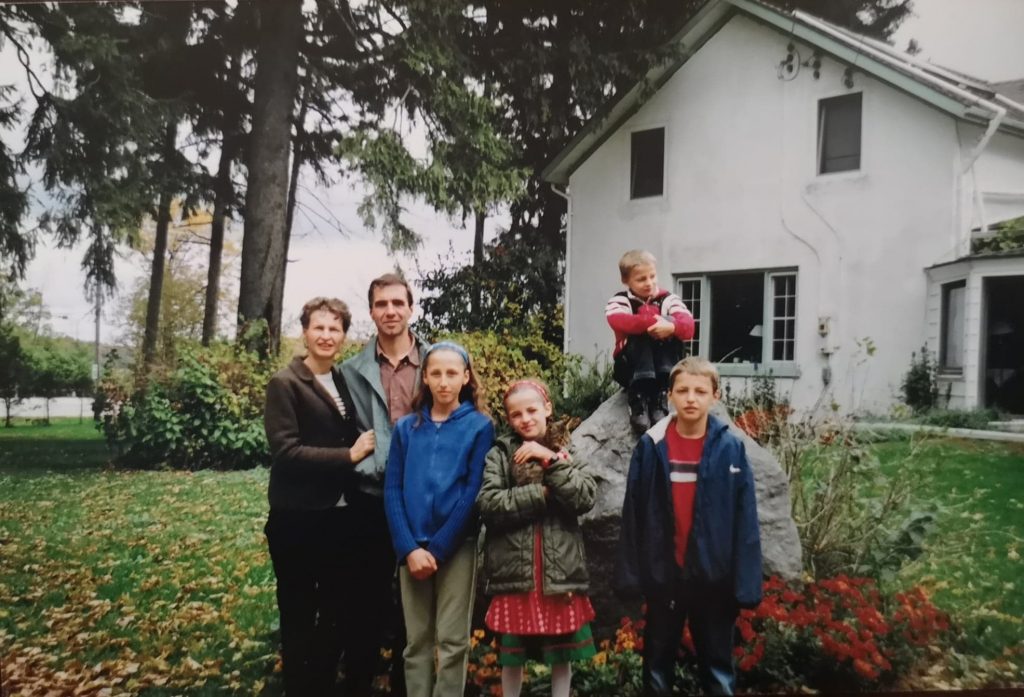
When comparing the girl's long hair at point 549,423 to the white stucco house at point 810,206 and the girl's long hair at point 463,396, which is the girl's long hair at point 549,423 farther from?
the white stucco house at point 810,206

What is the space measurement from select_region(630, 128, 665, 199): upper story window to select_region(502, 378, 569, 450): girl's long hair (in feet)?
3.78

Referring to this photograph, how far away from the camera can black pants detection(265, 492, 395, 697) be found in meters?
3.01

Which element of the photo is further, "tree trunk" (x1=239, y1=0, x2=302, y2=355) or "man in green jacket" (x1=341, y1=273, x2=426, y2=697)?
"tree trunk" (x1=239, y1=0, x2=302, y2=355)

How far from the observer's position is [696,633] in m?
3.01

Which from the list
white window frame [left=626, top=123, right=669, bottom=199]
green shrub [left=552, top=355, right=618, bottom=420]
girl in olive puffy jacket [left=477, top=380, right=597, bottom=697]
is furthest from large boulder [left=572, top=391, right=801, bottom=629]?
white window frame [left=626, top=123, right=669, bottom=199]

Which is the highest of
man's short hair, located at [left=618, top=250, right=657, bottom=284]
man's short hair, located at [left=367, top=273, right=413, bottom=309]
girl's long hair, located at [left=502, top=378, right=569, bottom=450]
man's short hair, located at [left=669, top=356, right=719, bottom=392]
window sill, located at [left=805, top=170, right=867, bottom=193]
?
window sill, located at [left=805, top=170, right=867, bottom=193]

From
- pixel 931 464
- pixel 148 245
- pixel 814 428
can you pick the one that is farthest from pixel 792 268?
pixel 148 245

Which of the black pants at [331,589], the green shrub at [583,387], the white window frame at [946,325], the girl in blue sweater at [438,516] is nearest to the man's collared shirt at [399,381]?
the girl in blue sweater at [438,516]

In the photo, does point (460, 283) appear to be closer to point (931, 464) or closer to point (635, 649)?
point (635, 649)

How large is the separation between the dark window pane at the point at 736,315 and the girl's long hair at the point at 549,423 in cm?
75

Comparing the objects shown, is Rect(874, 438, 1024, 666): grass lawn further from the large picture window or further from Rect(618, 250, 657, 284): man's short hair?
Rect(618, 250, 657, 284): man's short hair

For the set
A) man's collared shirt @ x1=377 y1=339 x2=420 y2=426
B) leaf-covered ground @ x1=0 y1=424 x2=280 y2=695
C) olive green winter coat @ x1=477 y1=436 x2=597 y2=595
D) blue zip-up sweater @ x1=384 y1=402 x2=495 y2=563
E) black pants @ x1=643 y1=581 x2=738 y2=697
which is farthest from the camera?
leaf-covered ground @ x1=0 y1=424 x2=280 y2=695

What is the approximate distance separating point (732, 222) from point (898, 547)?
1.67 m

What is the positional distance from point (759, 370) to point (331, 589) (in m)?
2.09
